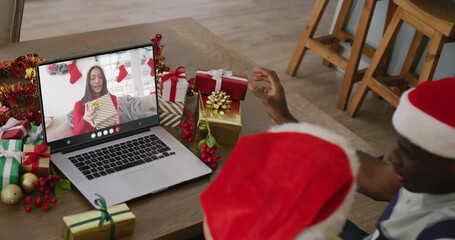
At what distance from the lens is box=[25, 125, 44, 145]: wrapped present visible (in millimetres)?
1464

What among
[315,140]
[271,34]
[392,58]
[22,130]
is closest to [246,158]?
[315,140]

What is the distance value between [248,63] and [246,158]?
115 centimetres

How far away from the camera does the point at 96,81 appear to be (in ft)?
4.87

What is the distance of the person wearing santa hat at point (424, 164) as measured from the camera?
1.12 metres

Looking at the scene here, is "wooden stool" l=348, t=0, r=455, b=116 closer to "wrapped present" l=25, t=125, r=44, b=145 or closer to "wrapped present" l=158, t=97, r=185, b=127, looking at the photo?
"wrapped present" l=158, t=97, r=185, b=127

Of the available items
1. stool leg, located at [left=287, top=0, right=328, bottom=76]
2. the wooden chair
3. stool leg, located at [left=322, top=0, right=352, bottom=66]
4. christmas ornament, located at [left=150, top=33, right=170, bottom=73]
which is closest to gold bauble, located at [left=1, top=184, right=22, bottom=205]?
christmas ornament, located at [left=150, top=33, right=170, bottom=73]

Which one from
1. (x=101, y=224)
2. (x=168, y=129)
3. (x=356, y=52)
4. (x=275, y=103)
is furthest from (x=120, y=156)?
(x=356, y=52)

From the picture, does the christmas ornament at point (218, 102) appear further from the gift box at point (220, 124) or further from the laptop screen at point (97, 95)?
the laptop screen at point (97, 95)

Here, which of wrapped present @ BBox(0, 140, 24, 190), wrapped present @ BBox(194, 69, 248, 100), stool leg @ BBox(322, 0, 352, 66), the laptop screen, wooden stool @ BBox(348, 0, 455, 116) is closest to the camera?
wrapped present @ BBox(0, 140, 24, 190)

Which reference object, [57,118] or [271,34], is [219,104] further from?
[271,34]

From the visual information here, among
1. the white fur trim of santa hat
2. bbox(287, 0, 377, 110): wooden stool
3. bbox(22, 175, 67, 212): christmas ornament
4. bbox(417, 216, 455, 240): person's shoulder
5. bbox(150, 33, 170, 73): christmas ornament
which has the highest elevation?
the white fur trim of santa hat

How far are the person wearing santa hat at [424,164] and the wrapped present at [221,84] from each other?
21.3 inches

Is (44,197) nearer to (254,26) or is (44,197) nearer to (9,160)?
(9,160)

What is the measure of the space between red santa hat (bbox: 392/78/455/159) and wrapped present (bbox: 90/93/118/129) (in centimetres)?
73
